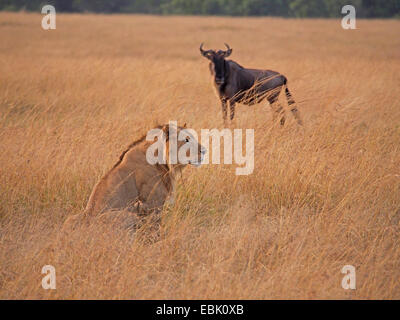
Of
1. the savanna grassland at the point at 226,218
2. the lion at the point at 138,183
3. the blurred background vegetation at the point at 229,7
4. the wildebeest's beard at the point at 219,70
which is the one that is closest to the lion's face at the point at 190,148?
the lion at the point at 138,183

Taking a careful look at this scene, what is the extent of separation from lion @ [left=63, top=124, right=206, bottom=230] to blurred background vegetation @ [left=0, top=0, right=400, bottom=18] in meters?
32.8

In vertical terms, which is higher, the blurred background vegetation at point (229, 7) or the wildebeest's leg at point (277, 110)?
the blurred background vegetation at point (229, 7)

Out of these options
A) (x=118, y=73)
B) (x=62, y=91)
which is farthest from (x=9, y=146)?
(x=118, y=73)

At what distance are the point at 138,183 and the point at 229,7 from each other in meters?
43.7

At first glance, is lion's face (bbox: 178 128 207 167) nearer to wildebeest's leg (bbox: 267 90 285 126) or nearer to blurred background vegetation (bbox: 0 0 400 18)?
wildebeest's leg (bbox: 267 90 285 126)

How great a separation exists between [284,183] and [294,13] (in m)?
37.3

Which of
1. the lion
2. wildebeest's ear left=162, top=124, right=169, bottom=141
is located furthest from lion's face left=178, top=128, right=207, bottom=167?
wildebeest's ear left=162, top=124, right=169, bottom=141

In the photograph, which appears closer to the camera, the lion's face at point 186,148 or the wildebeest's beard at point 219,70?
the lion's face at point 186,148

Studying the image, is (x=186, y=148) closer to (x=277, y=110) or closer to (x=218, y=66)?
(x=277, y=110)

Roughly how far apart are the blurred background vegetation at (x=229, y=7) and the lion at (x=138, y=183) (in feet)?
107

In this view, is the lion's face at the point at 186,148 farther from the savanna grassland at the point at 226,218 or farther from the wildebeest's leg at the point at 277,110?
the wildebeest's leg at the point at 277,110

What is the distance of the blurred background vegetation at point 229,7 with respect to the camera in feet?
118

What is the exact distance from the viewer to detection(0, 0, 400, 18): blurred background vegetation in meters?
36.0

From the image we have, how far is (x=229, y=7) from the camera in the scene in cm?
4544
